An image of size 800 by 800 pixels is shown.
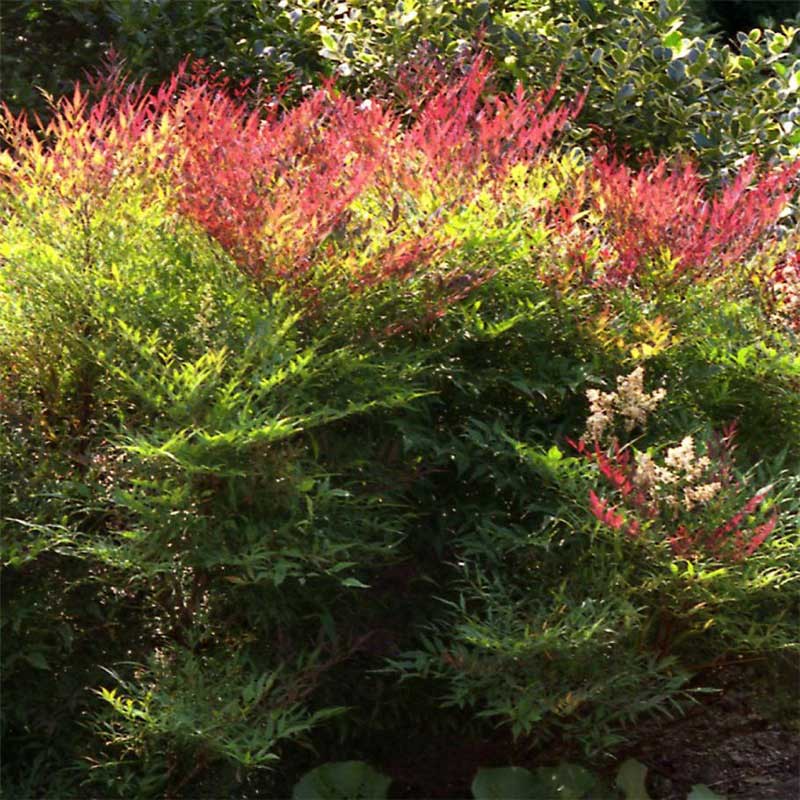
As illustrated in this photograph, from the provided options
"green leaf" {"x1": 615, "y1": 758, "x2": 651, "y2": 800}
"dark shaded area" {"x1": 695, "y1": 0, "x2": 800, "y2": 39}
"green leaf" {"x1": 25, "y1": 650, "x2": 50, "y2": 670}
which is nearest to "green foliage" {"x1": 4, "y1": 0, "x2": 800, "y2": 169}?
"green leaf" {"x1": 615, "y1": 758, "x2": 651, "y2": 800}

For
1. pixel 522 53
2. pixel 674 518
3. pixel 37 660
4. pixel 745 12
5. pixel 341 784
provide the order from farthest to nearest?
pixel 745 12 < pixel 522 53 < pixel 341 784 < pixel 37 660 < pixel 674 518

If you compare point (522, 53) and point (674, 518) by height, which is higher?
point (522, 53)

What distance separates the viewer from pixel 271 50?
4652 millimetres

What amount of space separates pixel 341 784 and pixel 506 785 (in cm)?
36

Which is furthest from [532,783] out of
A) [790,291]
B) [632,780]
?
[790,291]

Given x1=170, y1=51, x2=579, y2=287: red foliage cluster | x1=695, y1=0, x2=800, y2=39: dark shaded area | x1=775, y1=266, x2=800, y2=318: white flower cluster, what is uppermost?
x1=695, y1=0, x2=800, y2=39: dark shaded area

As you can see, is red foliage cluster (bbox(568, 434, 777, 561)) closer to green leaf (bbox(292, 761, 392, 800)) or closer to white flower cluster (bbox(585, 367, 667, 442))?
white flower cluster (bbox(585, 367, 667, 442))

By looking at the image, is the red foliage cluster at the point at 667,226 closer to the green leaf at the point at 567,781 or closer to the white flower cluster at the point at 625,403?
the white flower cluster at the point at 625,403

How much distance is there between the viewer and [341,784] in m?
2.83

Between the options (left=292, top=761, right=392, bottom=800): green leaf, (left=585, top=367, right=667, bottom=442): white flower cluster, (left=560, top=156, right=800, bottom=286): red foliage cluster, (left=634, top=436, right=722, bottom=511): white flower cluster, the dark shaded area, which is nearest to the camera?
(left=634, top=436, right=722, bottom=511): white flower cluster

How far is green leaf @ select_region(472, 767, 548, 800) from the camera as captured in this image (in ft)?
9.32

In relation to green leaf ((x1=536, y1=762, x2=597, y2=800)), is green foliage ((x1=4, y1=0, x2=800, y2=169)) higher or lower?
higher

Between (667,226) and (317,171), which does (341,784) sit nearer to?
(317,171)

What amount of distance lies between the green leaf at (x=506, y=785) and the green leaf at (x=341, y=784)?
0.69 ft
